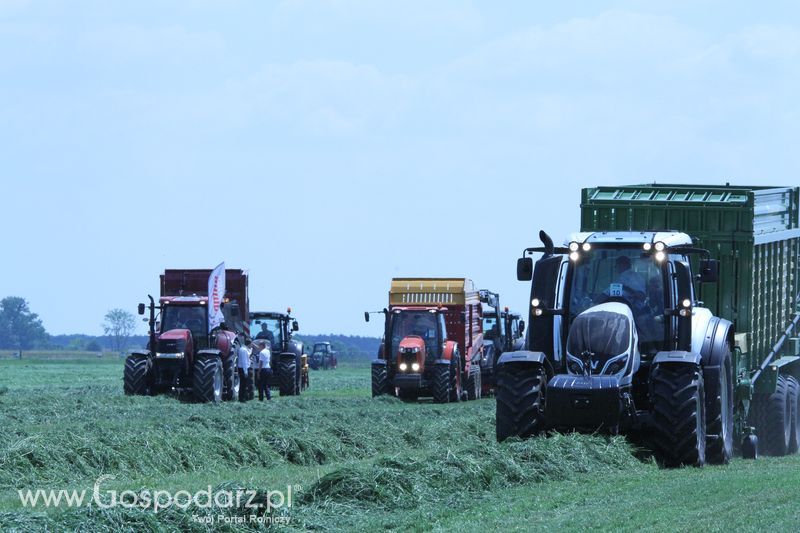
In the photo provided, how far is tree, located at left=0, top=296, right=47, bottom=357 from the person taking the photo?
186 m

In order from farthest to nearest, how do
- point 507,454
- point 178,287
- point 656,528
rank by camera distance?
point 178,287 → point 507,454 → point 656,528

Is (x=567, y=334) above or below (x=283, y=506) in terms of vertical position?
above

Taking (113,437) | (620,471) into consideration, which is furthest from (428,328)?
(620,471)

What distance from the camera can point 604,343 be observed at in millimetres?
16047

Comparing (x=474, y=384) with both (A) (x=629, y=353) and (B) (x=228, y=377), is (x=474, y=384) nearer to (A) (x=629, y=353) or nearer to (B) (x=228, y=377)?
(B) (x=228, y=377)

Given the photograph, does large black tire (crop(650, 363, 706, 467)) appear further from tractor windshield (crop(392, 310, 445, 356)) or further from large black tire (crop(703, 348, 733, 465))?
tractor windshield (crop(392, 310, 445, 356))

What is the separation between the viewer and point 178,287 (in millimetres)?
33906

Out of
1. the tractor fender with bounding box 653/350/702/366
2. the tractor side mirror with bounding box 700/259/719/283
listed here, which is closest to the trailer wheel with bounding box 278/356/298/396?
the tractor side mirror with bounding box 700/259/719/283

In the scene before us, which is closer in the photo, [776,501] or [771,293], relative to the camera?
[776,501]

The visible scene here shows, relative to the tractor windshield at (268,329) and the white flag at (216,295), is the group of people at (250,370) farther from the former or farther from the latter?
the tractor windshield at (268,329)

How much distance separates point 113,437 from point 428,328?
56.5ft

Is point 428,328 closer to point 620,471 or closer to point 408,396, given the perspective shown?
point 408,396

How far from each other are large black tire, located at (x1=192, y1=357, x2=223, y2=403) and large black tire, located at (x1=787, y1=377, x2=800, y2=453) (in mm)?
13812

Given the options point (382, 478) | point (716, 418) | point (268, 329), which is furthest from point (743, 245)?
point (268, 329)
